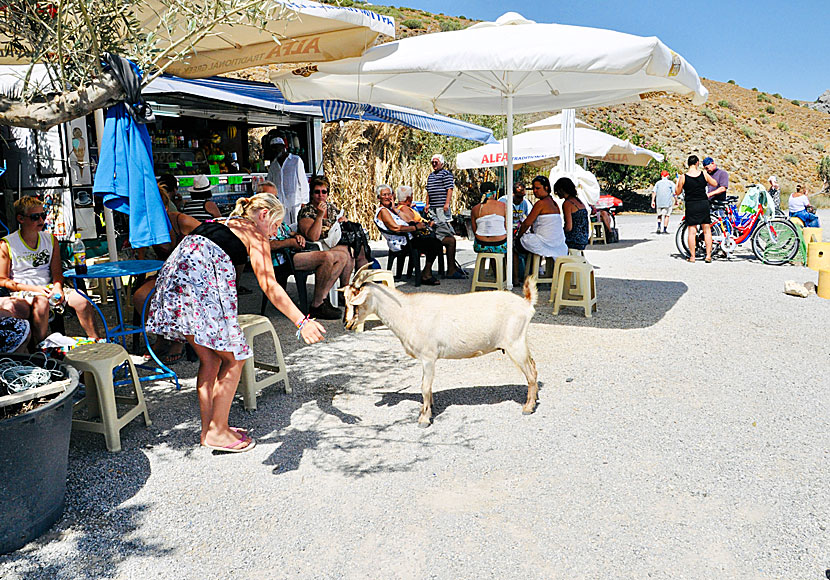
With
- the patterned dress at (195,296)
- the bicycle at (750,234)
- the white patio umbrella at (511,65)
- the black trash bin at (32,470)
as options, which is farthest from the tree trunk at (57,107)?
the bicycle at (750,234)

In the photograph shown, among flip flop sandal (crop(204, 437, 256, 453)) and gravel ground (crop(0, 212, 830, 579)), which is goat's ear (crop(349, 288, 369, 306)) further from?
flip flop sandal (crop(204, 437, 256, 453))

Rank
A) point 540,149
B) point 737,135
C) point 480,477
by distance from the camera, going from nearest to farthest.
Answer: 1. point 480,477
2. point 540,149
3. point 737,135

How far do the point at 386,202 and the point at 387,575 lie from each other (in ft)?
20.4

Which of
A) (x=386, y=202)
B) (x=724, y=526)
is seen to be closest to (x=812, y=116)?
(x=386, y=202)

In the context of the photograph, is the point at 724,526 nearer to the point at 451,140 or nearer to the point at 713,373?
the point at 713,373

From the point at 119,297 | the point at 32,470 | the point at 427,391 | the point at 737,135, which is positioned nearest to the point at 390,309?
the point at 427,391

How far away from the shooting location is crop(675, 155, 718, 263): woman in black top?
32.6 ft

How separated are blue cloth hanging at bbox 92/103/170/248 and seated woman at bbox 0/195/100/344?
1098mm

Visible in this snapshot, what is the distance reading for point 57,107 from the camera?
2.95m

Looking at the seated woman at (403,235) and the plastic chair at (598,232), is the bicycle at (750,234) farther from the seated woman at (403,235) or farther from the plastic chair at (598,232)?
the seated woman at (403,235)

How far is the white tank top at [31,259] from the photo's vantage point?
4.61 m

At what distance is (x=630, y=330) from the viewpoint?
238 inches

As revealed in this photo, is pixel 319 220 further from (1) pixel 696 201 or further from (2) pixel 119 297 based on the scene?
(1) pixel 696 201

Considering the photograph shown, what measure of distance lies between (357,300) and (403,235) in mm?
4540
